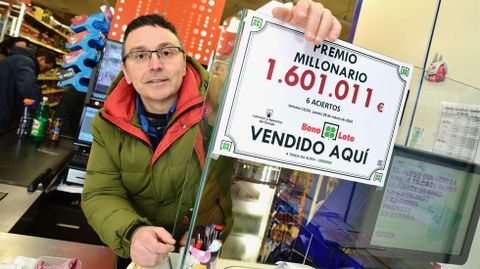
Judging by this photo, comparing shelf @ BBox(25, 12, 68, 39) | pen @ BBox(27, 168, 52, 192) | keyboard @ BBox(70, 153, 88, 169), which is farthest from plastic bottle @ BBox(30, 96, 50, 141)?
shelf @ BBox(25, 12, 68, 39)

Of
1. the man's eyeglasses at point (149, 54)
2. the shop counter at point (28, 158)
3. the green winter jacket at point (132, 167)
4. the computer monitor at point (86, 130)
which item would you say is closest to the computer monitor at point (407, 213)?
the green winter jacket at point (132, 167)

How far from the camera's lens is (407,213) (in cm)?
81

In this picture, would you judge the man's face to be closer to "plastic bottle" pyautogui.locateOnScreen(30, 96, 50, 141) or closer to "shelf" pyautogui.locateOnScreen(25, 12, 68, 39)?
"plastic bottle" pyautogui.locateOnScreen(30, 96, 50, 141)

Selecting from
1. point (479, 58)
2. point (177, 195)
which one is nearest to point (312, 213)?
point (177, 195)

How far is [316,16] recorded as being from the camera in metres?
0.62

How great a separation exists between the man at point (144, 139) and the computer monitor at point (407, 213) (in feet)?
1.40

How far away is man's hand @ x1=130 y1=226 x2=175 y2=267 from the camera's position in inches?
31.3

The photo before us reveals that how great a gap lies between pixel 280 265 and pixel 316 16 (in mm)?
482

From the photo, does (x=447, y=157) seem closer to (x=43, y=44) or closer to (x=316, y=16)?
(x=316, y=16)

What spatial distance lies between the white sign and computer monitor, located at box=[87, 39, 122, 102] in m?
2.86

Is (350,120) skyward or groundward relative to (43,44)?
groundward

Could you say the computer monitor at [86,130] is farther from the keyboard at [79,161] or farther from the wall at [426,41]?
the wall at [426,41]

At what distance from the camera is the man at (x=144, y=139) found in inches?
52.2

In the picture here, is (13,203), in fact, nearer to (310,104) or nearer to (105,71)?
(105,71)
